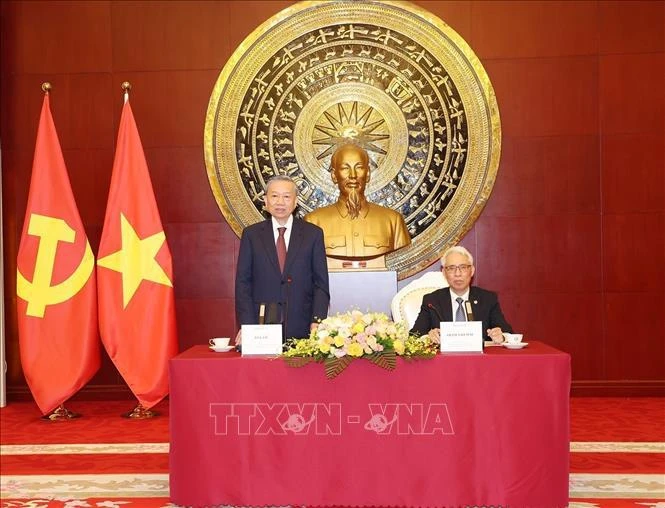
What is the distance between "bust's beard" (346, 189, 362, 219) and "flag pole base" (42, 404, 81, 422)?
2.37 meters

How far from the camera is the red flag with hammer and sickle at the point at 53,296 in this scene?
5195 mm

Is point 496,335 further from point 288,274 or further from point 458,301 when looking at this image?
point 288,274

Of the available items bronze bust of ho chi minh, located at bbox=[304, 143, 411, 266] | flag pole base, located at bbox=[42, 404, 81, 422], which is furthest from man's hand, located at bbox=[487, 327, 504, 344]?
flag pole base, located at bbox=[42, 404, 81, 422]

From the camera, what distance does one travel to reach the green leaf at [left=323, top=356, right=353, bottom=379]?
9.60 ft

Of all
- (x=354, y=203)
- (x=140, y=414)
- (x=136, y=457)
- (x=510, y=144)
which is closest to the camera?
(x=136, y=457)

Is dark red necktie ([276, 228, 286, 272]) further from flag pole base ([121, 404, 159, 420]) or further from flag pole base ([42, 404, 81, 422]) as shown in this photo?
flag pole base ([42, 404, 81, 422])

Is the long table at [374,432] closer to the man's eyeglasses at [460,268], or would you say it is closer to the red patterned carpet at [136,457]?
the red patterned carpet at [136,457]

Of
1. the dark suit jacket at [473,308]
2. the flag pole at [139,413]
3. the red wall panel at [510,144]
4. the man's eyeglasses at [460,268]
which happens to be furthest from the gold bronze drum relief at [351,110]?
the man's eyeglasses at [460,268]

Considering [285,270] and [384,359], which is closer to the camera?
[384,359]

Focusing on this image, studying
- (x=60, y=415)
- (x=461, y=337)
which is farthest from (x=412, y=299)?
(x=60, y=415)

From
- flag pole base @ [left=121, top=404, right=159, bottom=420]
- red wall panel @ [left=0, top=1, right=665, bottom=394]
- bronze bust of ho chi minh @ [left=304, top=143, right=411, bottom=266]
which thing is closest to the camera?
flag pole base @ [left=121, top=404, right=159, bottom=420]

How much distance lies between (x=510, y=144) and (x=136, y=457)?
3571 mm

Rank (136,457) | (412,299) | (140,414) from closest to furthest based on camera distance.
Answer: (136,457), (412,299), (140,414)

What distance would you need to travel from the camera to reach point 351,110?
19.8 feet
